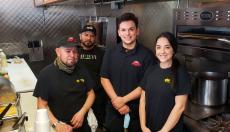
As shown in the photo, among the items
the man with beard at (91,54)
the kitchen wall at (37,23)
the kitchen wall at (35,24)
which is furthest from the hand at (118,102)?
the kitchen wall at (35,24)

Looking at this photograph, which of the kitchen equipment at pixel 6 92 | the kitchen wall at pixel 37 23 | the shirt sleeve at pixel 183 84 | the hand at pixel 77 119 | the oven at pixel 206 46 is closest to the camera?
the kitchen equipment at pixel 6 92

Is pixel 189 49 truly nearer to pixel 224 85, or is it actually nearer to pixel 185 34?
pixel 185 34

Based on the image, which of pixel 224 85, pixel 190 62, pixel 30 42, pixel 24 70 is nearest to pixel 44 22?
pixel 30 42

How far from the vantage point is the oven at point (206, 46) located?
4.46ft

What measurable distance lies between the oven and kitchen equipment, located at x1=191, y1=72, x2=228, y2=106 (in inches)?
1.1

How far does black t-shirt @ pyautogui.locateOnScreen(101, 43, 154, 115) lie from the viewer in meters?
1.87

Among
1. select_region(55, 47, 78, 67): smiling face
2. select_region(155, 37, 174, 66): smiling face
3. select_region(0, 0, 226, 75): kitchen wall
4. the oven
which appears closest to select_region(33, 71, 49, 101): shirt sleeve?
select_region(55, 47, 78, 67): smiling face

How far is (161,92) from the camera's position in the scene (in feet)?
5.11

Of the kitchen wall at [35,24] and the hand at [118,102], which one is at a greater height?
the kitchen wall at [35,24]

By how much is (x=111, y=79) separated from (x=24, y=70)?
1667mm

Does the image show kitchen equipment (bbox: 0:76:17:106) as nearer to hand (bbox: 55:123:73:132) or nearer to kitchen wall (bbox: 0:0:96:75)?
hand (bbox: 55:123:73:132)

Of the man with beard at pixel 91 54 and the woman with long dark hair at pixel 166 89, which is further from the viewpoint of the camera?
the man with beard at pixel 91 54

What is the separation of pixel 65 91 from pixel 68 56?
233mm

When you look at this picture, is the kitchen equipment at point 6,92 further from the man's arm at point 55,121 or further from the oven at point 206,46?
the oven at point 206,46
